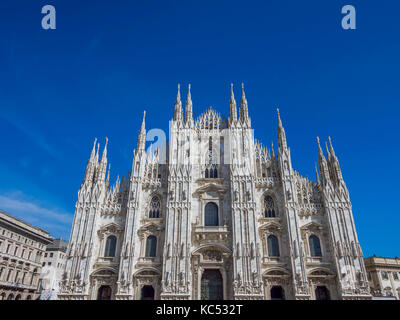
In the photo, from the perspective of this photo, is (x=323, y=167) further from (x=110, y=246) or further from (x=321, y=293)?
(x=110, y=246)

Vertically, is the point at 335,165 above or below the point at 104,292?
above

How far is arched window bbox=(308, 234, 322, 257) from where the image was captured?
33000mm

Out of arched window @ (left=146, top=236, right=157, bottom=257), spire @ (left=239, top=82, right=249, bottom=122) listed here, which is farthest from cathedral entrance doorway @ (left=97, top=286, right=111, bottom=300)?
spire @ (left=239, top=82, right=249, bottom=122)

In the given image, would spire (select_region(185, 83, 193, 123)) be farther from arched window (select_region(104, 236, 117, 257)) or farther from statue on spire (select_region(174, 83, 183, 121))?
arched window (select_region(104, 236, 117, 257))

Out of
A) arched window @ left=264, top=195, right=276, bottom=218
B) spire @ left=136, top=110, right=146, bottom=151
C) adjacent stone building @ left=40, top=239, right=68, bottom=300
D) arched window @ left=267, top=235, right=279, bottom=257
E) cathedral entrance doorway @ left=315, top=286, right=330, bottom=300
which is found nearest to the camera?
cathedral entrance doorway @ left=315, top=286, right=330, bottom=300

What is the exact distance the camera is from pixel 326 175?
35969 millimetres

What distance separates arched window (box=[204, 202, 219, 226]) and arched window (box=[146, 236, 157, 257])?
6.00m

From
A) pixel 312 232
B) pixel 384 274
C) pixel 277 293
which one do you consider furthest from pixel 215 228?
pixel 384 274

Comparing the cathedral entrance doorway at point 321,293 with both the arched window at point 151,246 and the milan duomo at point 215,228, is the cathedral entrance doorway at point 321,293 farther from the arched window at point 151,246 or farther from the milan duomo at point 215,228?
the arched window at point 151,246

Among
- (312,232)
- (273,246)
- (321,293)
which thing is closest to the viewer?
(321,293)

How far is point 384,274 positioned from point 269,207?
2618 cm

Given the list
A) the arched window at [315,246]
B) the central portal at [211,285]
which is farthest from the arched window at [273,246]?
the central portal at [211,285]

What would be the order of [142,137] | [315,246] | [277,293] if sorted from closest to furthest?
[277,293] → [315,246] → [142,137]

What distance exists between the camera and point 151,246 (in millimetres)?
34156
